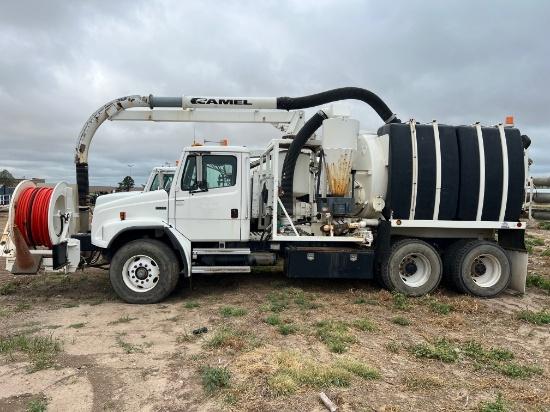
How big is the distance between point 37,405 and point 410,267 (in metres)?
6.51

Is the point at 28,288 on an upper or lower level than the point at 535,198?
lower

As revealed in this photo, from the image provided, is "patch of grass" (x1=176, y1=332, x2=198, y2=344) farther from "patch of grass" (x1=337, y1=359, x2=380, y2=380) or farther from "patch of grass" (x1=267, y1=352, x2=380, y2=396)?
"patch of grass" (x1=337, y1=359, x2=380, y2=380)

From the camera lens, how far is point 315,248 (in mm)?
8422

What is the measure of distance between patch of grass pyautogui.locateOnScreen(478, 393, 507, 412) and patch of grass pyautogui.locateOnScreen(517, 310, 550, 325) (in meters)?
3.31

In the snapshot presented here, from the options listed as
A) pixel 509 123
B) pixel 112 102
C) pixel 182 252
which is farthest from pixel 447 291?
pixel 112 102

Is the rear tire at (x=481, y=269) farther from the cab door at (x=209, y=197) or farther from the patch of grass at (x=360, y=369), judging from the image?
the patch of grass at (x=360, y=369)

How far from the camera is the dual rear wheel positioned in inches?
332

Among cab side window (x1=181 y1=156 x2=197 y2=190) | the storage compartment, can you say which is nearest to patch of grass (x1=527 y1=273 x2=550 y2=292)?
the storage compartment

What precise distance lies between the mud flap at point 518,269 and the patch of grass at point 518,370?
4.03m

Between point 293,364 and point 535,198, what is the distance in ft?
30.0

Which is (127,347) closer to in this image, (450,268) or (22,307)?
(22,307)

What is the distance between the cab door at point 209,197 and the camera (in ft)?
26.3

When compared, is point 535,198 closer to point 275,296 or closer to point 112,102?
point 275,296

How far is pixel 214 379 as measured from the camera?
4.54 m
